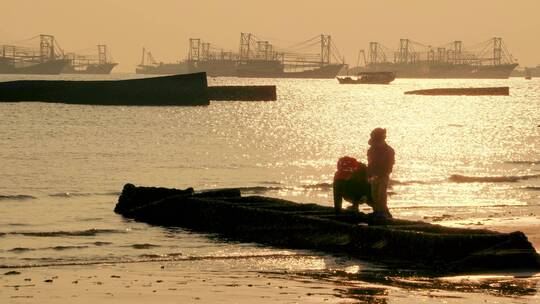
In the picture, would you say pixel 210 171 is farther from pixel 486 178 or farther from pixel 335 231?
pixel 335 231

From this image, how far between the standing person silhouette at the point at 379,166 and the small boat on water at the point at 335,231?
0.33m

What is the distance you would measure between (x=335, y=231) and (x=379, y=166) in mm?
1395

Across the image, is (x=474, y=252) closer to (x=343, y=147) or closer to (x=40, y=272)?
(x=40, y=272)

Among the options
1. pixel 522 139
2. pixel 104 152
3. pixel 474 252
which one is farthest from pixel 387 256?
pixel 522 139

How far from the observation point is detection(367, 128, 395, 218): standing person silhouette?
69.7 ft

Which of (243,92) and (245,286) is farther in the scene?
(243,92)

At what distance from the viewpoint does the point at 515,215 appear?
28969 mm

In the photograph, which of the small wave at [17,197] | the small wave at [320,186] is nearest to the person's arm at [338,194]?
the small wave at [17,197]

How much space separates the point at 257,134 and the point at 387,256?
66.6 m

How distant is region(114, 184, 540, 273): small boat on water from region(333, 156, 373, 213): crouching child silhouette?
0.30m

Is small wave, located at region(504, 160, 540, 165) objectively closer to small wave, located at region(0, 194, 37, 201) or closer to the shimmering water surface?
the shimmering water surface

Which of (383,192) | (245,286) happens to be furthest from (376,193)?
(245,286)

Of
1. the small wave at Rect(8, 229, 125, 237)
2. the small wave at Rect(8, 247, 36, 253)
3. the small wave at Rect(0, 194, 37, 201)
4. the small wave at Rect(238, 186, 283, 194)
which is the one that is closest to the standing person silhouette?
the small wave at Rect(8, 247, 36, 253)

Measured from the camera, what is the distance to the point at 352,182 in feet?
72.3
